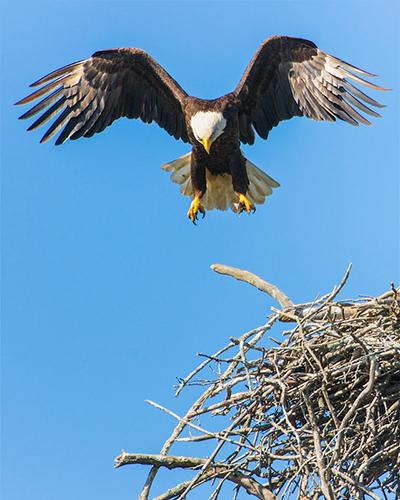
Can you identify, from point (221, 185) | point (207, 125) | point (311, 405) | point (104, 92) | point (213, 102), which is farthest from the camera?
point (221, 185)

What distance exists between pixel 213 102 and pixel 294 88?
831mm

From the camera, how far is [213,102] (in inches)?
302

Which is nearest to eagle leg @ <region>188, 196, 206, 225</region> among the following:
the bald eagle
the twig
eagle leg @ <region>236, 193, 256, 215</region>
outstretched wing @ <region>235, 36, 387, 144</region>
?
the bald eagle

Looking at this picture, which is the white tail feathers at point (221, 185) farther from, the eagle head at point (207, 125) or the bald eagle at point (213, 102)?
the eagle head at point (207, 125)

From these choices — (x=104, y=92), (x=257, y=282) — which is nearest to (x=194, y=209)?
(x=104, y=92)

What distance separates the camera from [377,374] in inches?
171

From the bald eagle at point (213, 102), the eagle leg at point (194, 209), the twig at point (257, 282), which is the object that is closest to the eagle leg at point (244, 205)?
the bald eagle at point (213, 102)

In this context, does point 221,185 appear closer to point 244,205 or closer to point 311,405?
point 244,205

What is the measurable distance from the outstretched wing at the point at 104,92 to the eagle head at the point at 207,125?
49 centimetres

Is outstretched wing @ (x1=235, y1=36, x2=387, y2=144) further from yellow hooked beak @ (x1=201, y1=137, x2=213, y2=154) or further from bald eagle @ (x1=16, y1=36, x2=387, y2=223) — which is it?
yellow hooked beak @ (x1=201, y1=137, x2=213, y2=154)

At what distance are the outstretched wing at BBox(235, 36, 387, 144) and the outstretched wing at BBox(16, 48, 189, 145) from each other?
729 millimetres

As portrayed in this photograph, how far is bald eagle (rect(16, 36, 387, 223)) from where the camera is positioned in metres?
7.54

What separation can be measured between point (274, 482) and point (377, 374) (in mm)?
899

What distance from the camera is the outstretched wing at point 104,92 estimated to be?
774 cm
